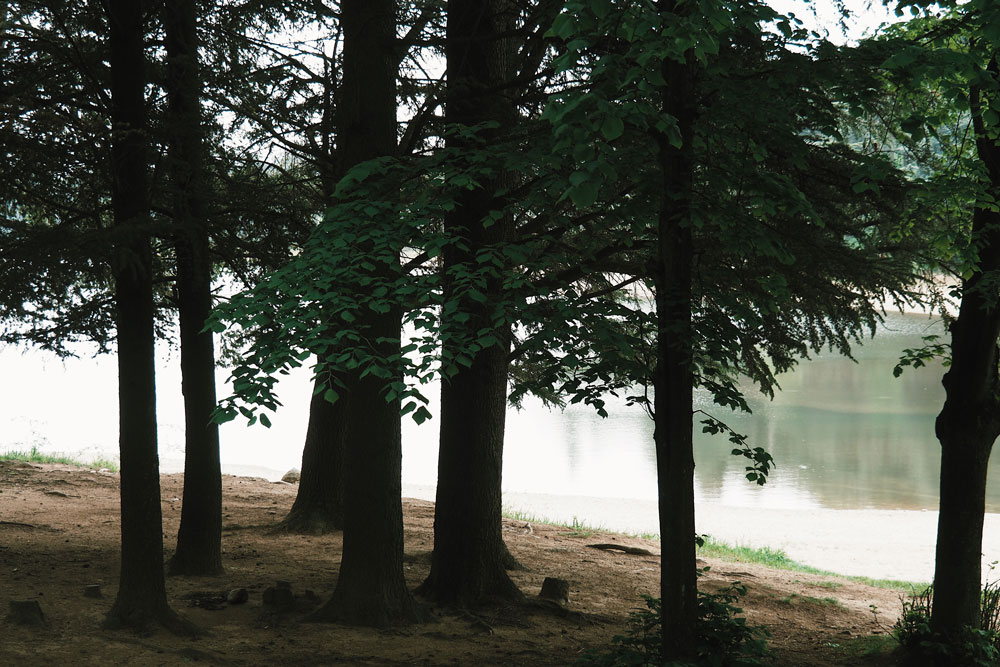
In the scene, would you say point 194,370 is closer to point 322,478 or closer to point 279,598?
point 279,598

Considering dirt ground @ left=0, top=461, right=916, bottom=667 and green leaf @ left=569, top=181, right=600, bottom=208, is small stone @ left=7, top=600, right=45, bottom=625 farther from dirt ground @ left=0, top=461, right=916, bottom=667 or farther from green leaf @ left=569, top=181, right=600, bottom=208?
green leaf @ left=569, top=181, right=600, bottom=208

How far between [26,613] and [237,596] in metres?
1.63

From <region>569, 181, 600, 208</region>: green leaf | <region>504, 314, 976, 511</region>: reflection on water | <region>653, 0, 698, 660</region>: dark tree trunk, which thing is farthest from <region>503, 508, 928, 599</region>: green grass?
<region>569, 181, 600, 208</region>: green leaf

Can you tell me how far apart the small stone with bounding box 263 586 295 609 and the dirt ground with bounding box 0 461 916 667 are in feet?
0.33

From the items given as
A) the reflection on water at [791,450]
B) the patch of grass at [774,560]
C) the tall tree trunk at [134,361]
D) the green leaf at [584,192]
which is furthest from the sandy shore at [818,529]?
the green leaf at [584,192]

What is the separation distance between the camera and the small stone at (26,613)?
19.9 feet

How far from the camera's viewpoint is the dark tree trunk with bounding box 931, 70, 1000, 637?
21.1ft

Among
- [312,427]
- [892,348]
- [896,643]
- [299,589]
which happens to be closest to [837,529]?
[896,643]

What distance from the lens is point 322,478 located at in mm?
10742

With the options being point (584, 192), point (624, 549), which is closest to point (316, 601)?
point (624, 549)

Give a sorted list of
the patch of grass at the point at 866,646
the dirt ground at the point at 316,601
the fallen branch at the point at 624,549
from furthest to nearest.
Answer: the fallen branch at the point at 624,549
the patch of grass at the point at 866,646
the dirt ground at the point at 316,601

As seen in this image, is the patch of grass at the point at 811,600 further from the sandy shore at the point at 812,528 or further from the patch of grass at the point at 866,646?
the sandy shore at the point at 812,528

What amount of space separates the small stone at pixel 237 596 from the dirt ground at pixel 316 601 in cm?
7

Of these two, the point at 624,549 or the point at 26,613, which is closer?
the point at 26,613
